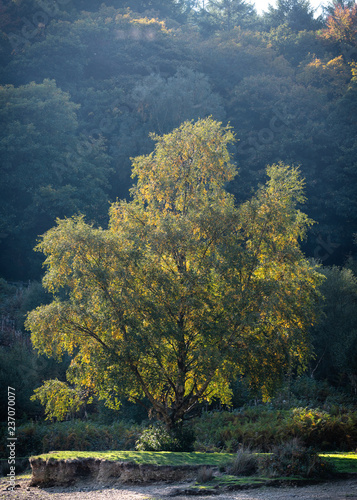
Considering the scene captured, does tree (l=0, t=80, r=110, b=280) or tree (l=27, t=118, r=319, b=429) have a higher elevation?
tree (l=0, t=80, r=110, b=280)

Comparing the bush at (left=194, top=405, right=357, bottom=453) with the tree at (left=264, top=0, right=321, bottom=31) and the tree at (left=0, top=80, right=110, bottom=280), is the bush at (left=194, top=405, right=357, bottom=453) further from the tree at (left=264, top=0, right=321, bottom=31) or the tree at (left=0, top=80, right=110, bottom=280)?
the tree at (left=264, top=0, right=321, bottom=31)

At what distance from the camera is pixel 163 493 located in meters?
8.86

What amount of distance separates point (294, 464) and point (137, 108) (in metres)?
37.4

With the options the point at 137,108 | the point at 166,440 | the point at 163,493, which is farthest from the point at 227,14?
the point at 163,493

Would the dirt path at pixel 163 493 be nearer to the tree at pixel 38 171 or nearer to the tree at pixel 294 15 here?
the tree at pixel 38 171

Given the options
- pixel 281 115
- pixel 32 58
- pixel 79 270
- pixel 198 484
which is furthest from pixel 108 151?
pixel 198 484

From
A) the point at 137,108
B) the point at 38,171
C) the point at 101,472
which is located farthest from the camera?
the point at 137,108

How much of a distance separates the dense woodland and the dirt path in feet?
57.7

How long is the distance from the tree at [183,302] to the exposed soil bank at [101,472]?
1.68 m

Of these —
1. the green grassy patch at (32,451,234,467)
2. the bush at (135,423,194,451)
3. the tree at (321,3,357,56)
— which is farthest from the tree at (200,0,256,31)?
the green grassy patch at (32,451,234,467)

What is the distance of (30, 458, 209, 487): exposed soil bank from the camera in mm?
9742

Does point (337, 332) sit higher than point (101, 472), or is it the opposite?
point (337, 332)

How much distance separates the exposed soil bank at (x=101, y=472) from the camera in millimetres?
9742

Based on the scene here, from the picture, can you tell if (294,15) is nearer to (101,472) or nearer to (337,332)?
(337,332)
